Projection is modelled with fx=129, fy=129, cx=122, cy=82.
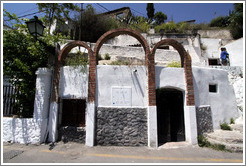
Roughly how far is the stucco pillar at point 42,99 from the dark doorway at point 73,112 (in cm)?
76

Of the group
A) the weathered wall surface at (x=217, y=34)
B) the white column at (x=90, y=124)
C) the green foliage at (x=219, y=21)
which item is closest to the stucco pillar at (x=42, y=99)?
the white column at (x=90, y=124)

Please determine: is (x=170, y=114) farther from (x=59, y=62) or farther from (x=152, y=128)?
(x=59, y=62)

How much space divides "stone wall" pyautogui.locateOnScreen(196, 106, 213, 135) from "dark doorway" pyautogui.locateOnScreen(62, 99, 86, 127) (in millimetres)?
5499

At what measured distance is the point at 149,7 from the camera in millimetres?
25797

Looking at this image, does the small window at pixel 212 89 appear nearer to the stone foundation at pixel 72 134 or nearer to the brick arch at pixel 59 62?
the brick arch at pixel 59 62

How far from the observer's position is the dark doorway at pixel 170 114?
662 cm

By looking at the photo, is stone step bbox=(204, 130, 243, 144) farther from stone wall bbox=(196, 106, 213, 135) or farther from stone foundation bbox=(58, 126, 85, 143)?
stone foundation bbox=(58, 126, 85, 143)

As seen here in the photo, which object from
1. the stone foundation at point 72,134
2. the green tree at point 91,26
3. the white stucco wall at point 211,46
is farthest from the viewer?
the green tree at point 91,26

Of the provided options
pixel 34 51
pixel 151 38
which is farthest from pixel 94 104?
pixel 151 38

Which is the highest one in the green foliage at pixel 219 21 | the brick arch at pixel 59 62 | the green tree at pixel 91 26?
→ the green foliage at pixel 219 21

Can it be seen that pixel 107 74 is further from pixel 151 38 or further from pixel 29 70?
pixel 151 38

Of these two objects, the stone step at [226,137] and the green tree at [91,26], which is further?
the green tree at [91,26]

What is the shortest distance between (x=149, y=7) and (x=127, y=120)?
1050 inches

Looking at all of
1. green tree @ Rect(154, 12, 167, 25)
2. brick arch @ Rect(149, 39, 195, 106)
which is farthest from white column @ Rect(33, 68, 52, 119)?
green tree @ Rect(154, 12, 167, 25)
